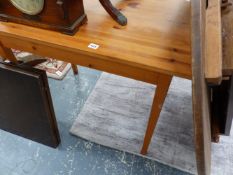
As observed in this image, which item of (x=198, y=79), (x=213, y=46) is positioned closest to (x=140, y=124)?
(x=213, y=46)

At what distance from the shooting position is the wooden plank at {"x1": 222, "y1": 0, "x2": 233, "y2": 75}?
893 millimetres

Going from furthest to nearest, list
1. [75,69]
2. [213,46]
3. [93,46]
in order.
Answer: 1. [75,69]
2. [93,46]
3. [213,46]

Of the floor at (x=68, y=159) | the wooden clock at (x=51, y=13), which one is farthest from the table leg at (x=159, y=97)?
the wooden clock at (x=51, y=13)

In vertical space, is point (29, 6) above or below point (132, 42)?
above

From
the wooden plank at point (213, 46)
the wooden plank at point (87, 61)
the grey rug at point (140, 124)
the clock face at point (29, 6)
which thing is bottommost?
the grey rug at point (140, 124)

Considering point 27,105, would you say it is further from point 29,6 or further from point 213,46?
A: point 213,46

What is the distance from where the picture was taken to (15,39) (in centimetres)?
102

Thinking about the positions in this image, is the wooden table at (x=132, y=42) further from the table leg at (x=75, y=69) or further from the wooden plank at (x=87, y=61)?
the table leg at (x=75, y=69)

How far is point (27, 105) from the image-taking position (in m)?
1.27

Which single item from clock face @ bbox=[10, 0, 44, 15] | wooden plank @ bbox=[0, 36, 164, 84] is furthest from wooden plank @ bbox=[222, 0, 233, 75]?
clock face @ bbox=[10, 0, 44, 15]

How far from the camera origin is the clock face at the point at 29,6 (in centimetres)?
94

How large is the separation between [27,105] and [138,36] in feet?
2.07

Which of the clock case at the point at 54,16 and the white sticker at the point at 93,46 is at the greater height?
the clock case at the point at 54,16

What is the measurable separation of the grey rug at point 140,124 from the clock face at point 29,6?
68cm
